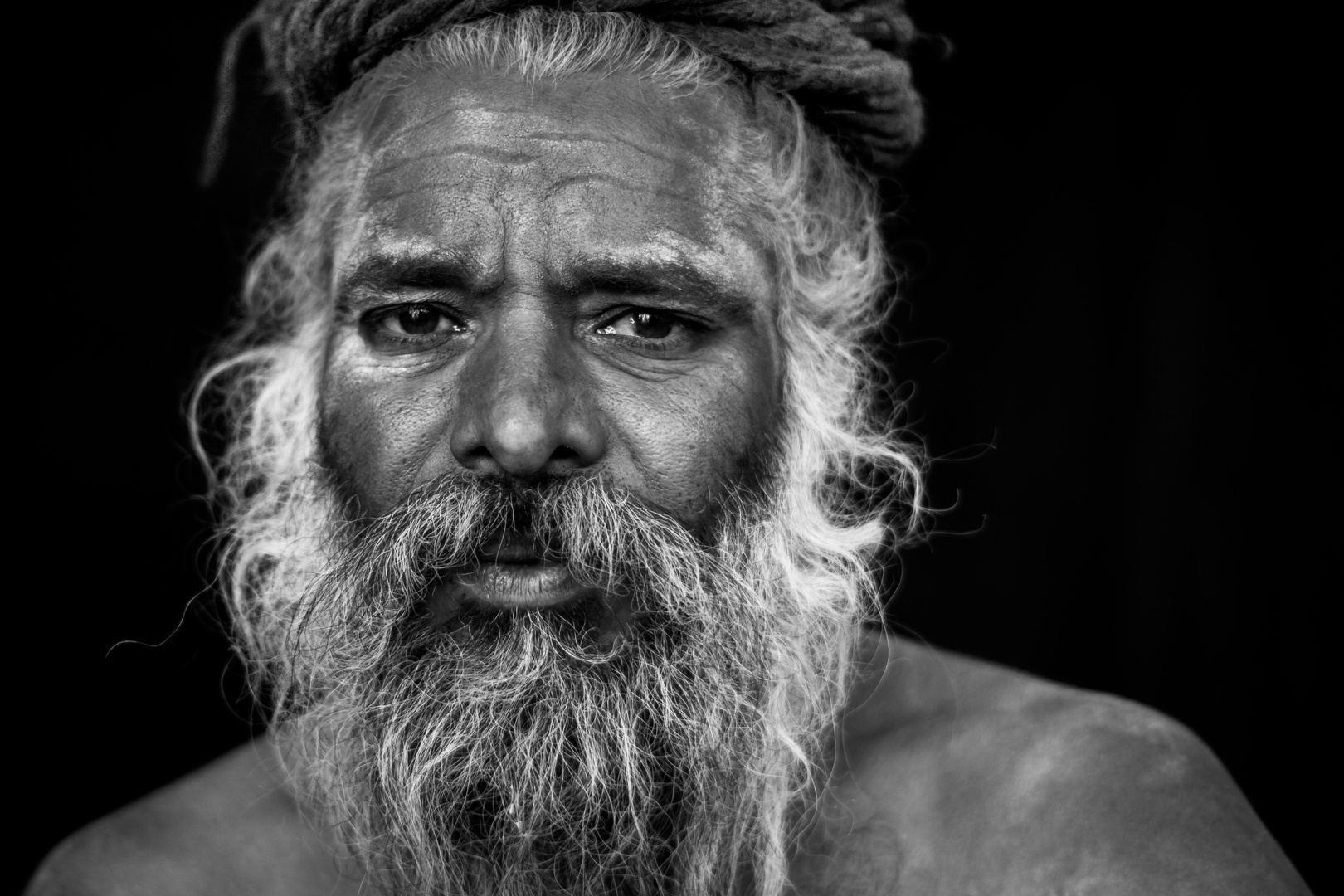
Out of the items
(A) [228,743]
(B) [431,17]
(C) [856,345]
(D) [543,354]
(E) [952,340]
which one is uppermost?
(B) [431,17]

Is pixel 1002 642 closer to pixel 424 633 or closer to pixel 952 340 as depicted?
pixel 952 340

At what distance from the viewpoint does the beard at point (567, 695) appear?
5.91ft

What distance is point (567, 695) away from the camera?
1.79m

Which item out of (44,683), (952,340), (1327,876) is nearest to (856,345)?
(952,340)

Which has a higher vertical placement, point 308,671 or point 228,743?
point 308,671

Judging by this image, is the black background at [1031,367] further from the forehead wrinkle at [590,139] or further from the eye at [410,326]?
the forehead wrinkle at [590,139]

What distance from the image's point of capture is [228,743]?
3604mm

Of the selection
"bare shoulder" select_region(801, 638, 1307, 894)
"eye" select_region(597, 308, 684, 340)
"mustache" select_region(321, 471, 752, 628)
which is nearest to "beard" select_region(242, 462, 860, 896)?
"mustache" select_region(321, 471, 752, 628)

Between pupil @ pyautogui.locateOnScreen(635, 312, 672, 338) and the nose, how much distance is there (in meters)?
0.14

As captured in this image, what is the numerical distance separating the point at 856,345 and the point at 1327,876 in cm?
216

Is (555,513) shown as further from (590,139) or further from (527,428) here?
(590,139)

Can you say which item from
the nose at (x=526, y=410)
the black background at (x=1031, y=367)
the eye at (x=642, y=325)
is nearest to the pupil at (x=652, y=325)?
the eye at (x=642, y=325)

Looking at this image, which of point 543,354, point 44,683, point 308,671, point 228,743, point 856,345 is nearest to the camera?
point 543,354

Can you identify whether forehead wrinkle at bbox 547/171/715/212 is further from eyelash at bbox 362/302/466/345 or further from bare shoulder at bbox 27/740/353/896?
bare shoulder at bbox 27/740/353/896
